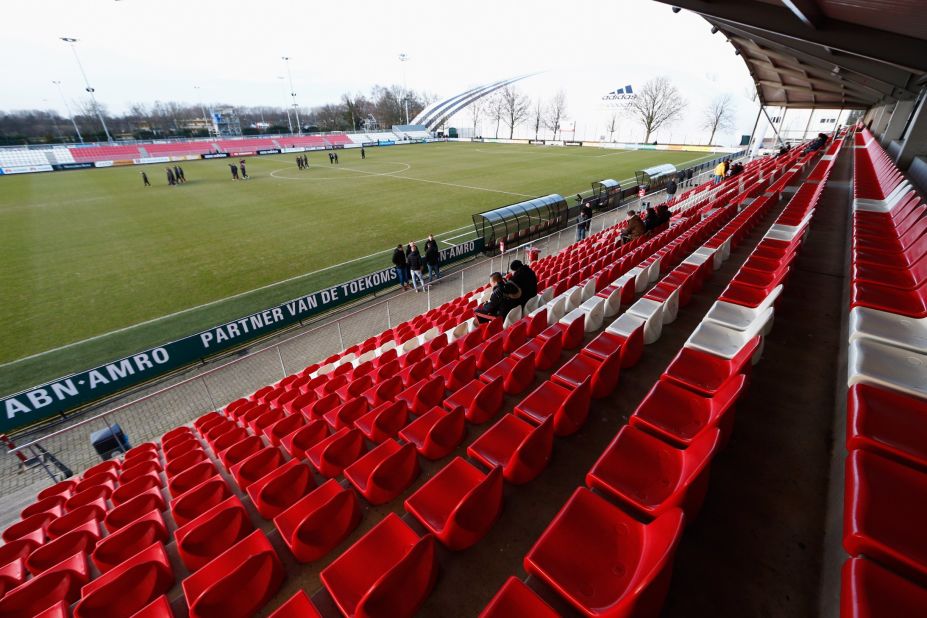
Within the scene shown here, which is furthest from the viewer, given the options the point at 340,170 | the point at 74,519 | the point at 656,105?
the point at 656,105

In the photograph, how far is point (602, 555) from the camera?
8.14ft

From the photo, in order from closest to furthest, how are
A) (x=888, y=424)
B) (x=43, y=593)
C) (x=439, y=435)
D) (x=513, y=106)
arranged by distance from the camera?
1. (x=888, y=424)
2. (x=43, y=593)
3. (x=439, y=435)
4. (x=513, y=106)

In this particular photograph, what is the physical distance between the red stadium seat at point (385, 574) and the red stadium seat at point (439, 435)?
0.99m

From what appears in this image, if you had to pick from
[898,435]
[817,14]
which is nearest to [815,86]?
[817,14]

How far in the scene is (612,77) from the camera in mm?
79562

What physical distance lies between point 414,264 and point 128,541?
33.9 ft

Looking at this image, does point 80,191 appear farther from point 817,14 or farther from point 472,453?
point 817,14

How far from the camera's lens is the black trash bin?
274 inches

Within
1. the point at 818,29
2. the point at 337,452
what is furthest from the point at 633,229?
the point at 337,452

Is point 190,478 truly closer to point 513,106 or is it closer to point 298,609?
point 298,609

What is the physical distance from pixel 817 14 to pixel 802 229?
14.6ft

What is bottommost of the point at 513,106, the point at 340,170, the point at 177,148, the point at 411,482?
the point at 340,170

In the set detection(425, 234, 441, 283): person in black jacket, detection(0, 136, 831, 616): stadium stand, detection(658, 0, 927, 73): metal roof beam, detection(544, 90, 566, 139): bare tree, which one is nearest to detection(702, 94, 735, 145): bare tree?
detection(544, 90, 566, 139): bare tree

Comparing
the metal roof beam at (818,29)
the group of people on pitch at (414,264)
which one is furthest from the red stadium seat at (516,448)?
the group of people on pitch at (414,264)
